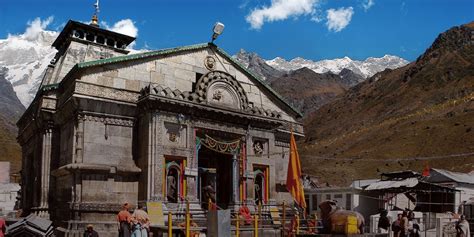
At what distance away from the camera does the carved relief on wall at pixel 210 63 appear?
1206 inches

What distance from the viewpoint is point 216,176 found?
3122 cm

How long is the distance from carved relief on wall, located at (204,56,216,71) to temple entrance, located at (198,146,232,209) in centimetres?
452

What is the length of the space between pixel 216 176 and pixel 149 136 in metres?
6.37

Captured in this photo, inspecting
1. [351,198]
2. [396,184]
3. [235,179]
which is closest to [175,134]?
[235,179]

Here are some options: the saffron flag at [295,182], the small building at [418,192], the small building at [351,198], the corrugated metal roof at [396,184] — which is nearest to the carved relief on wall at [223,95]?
the saffron flag at [295,182]

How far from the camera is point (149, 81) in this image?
2816cm

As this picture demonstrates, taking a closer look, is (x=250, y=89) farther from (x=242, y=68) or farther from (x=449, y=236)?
(x=449, y=236)

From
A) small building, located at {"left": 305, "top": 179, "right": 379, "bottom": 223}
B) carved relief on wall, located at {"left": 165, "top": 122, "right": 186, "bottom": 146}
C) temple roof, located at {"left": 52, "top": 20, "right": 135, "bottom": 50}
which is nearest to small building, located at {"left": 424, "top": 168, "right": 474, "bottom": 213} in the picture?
small building, located at {"left": 305, "top": 179, "right": 379, "bottom": 223}

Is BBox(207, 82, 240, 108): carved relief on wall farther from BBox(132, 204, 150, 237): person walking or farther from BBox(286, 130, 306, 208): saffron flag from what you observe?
BBox(132, 204, 150, 237): person walking

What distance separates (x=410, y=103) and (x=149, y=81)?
104895 millimetres

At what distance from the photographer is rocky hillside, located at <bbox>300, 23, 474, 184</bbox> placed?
8500 centimetres

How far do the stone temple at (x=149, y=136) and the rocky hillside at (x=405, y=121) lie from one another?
24549 mm

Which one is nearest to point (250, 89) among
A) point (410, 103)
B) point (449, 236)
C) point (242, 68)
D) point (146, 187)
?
point (242, 68)

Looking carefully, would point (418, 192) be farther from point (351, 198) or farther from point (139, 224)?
point (139, 224)
